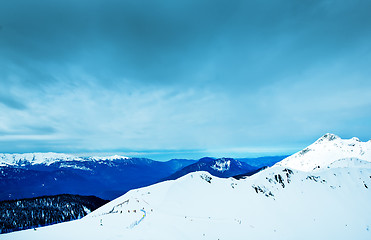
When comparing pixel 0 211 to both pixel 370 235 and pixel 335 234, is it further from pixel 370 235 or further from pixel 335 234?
pixel 370 235

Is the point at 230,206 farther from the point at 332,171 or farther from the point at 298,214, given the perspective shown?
the point at 332,171

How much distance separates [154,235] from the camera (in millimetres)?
21875

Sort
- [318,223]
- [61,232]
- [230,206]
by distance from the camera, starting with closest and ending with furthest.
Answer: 1. [61,232]
2. [230,206]
3. [318,223]

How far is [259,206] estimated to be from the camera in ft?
244

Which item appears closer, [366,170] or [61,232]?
[61,232]

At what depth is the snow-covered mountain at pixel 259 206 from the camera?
37.6m

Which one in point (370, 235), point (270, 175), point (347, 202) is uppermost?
point (270, 175)

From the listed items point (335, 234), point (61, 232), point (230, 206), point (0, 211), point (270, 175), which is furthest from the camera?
point (0, 211)

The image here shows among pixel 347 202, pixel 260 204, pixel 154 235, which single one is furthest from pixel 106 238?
pixel 347 202

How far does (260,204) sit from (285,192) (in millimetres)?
23000

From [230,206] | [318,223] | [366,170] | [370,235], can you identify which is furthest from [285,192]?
[366,170]

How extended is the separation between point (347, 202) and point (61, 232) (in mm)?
119831

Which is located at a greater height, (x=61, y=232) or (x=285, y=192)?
(x=61, y=232)

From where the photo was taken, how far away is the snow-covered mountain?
37.6 meters
